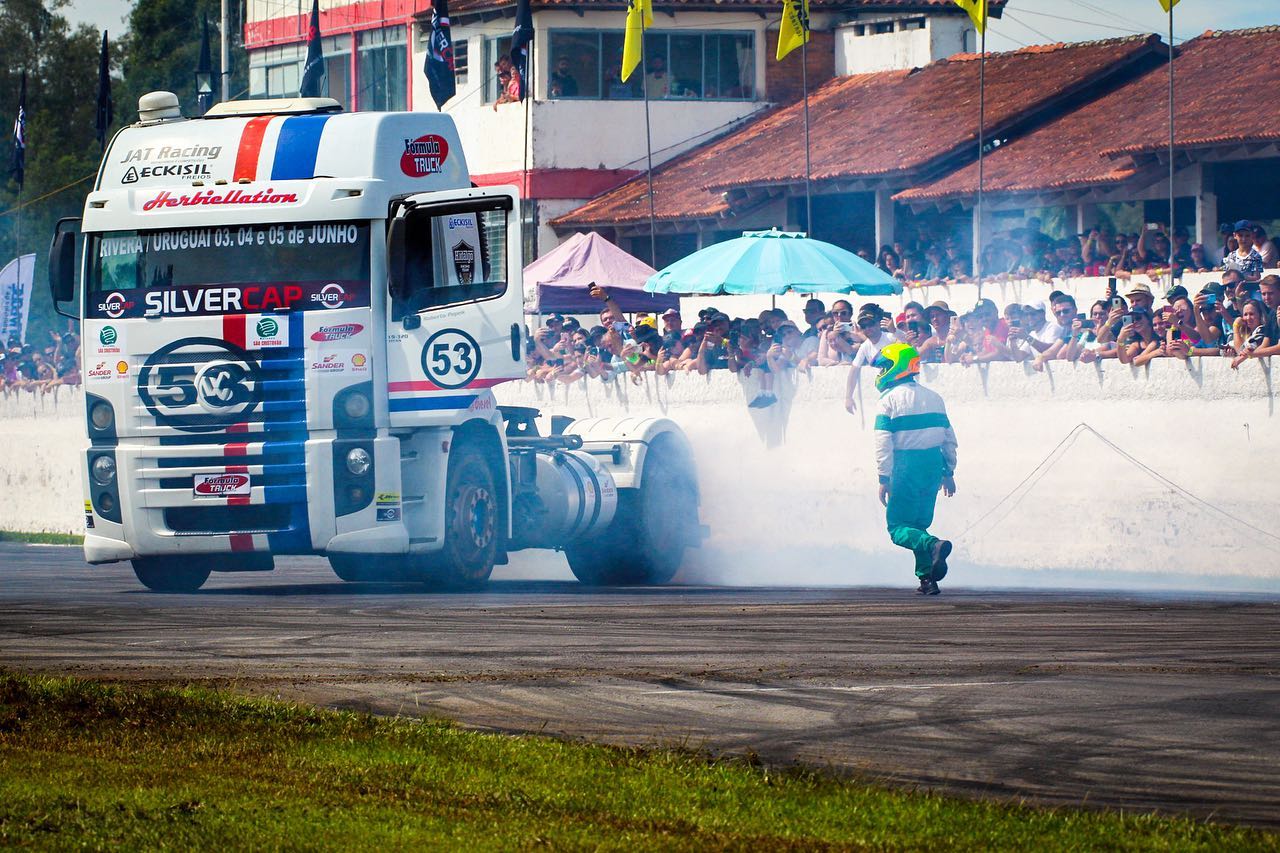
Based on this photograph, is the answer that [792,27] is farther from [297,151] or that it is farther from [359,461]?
[359,461]

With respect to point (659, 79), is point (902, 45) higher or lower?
higher

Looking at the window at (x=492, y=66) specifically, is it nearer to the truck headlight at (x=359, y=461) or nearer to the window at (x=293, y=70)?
the window at (x=293, y=70)

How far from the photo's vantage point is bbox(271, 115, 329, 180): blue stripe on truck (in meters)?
15.9

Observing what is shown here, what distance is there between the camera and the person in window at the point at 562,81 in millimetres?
41531

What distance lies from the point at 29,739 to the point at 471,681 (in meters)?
2.39

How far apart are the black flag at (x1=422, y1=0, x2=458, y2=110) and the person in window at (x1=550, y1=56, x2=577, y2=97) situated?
10112 millimetres

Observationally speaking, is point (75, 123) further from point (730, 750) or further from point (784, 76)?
point (730, 750)

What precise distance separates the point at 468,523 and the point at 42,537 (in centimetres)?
1467

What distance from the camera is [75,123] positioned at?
7350cm

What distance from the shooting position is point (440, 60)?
30.6 meters

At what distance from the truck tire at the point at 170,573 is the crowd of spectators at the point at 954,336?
3.22 m

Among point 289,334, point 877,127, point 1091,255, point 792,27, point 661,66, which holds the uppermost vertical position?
point 661,66

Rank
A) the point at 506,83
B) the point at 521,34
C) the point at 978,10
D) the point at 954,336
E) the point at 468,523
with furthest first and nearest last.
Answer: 1. the point at 506,83
2. the point at 521,34
3. the point at 978,10
4. the point at 954,336
5. the point at 468,523

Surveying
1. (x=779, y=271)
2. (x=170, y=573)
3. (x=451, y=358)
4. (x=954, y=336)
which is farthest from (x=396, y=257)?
(x=779, y=271)
